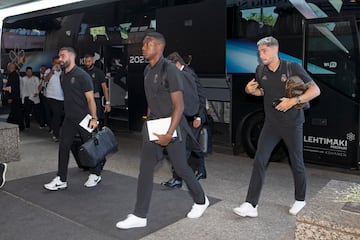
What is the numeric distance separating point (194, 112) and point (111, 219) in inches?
62.6

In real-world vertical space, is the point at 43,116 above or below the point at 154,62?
below

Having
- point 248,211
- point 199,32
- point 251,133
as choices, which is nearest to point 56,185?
point 248,211

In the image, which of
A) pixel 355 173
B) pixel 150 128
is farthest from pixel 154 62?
pixel 355 173

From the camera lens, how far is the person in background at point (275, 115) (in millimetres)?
3758

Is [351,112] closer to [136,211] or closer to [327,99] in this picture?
[327,99]

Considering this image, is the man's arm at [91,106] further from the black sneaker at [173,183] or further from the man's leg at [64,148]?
the black sneaker at [173,183]

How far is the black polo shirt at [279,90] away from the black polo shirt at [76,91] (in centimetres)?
215

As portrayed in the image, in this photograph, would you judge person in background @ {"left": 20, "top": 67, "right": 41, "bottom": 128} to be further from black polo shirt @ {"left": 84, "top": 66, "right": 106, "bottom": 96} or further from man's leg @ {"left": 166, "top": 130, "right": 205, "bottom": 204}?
man's leg @ {"left": 166, "top": 130, "right": 205, "bottom": 204}

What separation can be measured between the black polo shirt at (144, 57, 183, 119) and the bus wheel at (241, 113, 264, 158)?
3.30m

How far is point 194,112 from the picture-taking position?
15.8 feet

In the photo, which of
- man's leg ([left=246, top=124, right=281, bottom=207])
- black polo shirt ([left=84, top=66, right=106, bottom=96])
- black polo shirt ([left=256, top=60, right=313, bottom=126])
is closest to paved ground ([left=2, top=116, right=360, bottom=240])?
man's leg ([left=246, top=124, right=281, bottom=207])

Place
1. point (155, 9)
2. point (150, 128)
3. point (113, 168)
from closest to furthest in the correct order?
1. point (150, 128)
2. point (113, 168)
3. point (155, 9)

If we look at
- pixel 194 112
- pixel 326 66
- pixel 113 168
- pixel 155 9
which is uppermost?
pixel 155 9

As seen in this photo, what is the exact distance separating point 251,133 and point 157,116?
3.39 metres
